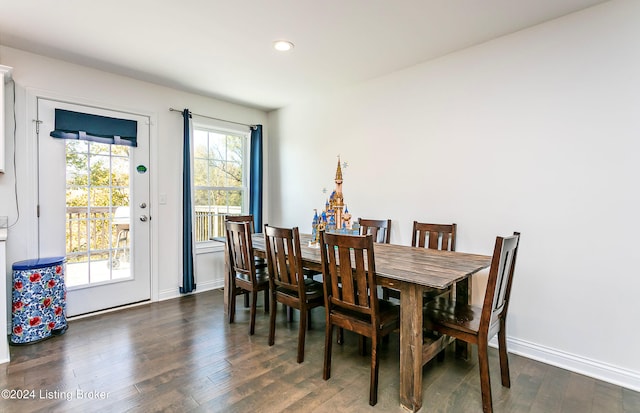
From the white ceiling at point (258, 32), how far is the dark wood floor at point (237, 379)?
2.49 m

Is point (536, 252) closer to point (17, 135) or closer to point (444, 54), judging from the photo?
point (444, 54)

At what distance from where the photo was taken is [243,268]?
2.88 metres

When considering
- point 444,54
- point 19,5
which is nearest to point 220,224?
point 19,5

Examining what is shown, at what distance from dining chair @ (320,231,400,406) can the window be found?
93.5 inches

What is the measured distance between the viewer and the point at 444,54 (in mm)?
2863

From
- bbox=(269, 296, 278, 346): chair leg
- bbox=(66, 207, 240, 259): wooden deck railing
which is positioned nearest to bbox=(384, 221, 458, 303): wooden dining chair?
bbox=(269, 296, 278, 346): chair leg

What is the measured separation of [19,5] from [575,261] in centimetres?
424

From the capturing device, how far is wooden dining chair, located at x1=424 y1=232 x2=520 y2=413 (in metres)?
1.69

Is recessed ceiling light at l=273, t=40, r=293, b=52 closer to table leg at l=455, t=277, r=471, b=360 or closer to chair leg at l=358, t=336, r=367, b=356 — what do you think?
table leg at l=455, t=277, r=471, b=360

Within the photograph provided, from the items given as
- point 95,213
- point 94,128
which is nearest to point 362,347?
point 95,213

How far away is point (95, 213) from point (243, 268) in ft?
5.74

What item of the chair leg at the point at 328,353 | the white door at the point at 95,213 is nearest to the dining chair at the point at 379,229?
the chair leg at the point at 328,353

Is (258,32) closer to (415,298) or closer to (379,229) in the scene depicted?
(379,229)

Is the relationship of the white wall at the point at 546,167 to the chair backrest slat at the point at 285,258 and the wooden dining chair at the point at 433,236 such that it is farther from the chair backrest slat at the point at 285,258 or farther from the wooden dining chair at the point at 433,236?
the chair backrest slat at the point at 285,258
